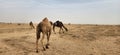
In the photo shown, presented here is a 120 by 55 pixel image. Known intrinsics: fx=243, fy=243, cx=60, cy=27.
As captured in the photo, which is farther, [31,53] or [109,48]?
[109,48]

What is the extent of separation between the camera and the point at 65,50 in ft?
55.6

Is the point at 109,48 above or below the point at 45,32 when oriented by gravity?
below

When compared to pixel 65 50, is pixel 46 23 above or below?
above

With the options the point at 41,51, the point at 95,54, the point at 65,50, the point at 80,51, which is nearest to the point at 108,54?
the point at 95,54

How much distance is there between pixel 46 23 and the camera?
17.5 m

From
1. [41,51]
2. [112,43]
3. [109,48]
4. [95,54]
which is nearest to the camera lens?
[95,54]

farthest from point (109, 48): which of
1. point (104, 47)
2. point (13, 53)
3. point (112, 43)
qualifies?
point (13, 53)

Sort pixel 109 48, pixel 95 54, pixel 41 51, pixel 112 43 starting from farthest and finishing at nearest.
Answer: pixel 112 43, pixel 109 48, pixel 41 51, pixel 95 54

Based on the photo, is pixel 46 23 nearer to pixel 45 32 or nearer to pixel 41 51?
pixel 45 32

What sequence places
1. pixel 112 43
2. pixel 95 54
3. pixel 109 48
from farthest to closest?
pixel 112 43
pixel 109 48
pixel 95 54

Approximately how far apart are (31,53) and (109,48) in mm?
5818

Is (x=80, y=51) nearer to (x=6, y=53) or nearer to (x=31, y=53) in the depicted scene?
(x=31, y=53)

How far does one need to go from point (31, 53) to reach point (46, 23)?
2.71m

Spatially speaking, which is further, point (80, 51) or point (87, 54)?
point (80, 51)
